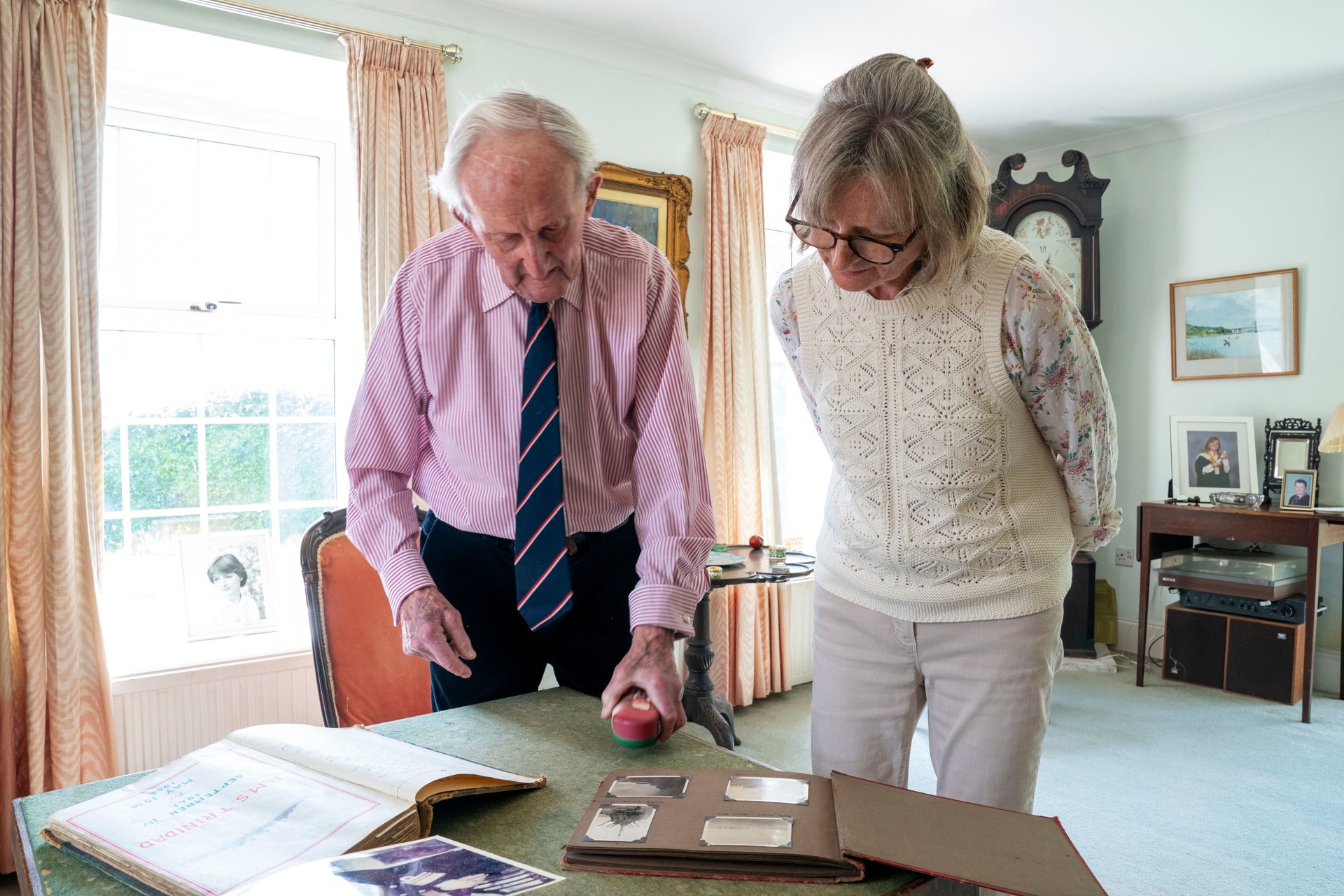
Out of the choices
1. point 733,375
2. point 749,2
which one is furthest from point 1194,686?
point 749,2

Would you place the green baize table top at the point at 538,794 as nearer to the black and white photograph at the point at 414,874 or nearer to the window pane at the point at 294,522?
the black and white photograph at the point at 414,874

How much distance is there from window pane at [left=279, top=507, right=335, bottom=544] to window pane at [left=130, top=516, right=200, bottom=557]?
11.3 inches

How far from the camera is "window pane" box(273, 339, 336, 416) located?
3.27 meters

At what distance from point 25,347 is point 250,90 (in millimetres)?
1210

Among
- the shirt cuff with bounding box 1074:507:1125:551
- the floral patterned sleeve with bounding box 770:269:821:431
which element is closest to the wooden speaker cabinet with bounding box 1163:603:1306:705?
the shirt cuff with bounding box 1074:507:1125:551

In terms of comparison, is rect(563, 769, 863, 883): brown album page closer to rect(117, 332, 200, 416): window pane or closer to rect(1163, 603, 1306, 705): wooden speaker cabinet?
rect(117, 332, 200, 416): window pane

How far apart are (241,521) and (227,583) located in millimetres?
233

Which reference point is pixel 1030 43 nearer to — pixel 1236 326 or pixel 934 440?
pixel 1236 326

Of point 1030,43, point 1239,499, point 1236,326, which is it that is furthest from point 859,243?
point 1236,326

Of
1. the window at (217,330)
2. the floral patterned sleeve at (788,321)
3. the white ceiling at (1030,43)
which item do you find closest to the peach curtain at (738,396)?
the white ceiling at (1030,43)

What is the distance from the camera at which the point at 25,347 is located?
2496 mm

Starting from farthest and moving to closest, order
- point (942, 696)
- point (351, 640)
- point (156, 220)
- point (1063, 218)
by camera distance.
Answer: point (1063, 218), point (156, 220), point (351, 640), point (942, 696)

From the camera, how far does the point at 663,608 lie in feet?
3.71

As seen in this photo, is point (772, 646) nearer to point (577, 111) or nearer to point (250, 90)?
point (577, 111)
